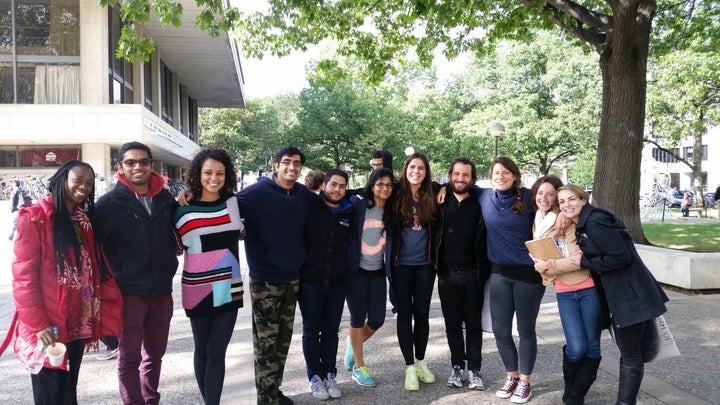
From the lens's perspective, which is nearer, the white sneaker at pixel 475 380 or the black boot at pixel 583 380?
the black boot at pixel 583 380

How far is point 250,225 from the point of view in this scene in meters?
3.75

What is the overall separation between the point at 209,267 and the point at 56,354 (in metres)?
0.98

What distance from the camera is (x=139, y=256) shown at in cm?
320

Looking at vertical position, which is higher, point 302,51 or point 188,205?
point 302,51

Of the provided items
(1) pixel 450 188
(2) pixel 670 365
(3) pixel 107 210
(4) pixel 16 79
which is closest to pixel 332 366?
(1) pixel 450 188

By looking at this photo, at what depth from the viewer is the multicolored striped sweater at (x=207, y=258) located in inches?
132

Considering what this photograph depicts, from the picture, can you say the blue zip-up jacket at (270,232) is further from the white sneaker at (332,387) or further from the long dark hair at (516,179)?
the long dark hair at (516,179)

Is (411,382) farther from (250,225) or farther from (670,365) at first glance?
(670,365)

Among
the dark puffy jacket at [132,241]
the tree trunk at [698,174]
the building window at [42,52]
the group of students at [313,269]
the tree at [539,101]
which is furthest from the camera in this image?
the tree at [539,101]

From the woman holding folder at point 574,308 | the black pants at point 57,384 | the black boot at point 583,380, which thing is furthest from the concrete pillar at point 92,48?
the black boot at point 583,380

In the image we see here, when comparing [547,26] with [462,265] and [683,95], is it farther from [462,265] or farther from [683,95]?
[683,95]

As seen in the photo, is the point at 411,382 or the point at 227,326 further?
the point at 411,382

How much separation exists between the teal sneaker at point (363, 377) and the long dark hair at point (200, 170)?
73.6 inches

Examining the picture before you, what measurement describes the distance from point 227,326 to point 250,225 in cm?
73
